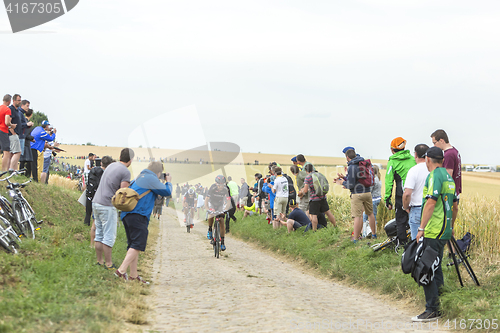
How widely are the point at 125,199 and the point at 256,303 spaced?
8.87 ft

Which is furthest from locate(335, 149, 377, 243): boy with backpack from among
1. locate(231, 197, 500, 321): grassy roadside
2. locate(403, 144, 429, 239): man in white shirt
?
locate(403, 144, 429, 239): man in white shirt

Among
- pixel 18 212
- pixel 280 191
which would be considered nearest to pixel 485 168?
pixel 280 191

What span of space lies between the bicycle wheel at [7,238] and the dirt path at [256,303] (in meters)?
2.40

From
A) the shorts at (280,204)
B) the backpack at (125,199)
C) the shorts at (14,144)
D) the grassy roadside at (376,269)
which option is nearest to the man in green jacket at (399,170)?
the grassy roadside at (376,269)

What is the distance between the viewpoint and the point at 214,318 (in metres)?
6.38

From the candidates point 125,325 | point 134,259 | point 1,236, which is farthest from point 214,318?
point 1,236

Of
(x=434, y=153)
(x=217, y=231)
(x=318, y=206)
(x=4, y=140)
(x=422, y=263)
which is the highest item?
(x=4, y=140)

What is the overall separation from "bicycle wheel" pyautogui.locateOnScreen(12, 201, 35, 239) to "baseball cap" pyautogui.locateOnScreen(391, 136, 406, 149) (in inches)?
295

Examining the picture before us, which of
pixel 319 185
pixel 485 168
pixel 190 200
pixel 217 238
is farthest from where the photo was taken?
pixel 485 168

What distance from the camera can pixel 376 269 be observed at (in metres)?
9.73

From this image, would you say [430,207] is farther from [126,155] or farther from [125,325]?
[126,155]

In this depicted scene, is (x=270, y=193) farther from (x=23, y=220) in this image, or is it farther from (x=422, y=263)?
(x=422, y=263)

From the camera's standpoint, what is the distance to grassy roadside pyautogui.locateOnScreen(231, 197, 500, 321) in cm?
668

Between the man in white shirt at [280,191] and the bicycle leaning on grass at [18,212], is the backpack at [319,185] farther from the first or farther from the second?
the bicycle leaning on grass at [18,212]
